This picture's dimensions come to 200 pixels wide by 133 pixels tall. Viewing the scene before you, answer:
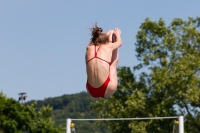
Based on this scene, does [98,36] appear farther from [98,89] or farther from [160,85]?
[160,85]

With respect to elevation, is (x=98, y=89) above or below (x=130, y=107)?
below

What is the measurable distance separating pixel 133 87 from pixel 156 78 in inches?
78.4

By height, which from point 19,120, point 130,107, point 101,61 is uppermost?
point 130,107

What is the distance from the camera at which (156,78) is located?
33.5m

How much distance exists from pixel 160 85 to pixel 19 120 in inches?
334

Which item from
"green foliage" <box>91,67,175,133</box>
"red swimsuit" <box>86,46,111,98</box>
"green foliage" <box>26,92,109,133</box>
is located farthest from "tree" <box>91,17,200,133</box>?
"green foliage" <box>26,92,109,133</box>

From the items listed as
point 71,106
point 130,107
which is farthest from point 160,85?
point 71,106

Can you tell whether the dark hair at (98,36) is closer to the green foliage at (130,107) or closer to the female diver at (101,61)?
the female diver at (101,61)

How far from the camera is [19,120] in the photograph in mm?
32688

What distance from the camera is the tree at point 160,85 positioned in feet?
108

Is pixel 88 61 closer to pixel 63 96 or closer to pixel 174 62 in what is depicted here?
pixel 174 62

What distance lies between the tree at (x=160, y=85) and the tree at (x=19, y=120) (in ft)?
12.2

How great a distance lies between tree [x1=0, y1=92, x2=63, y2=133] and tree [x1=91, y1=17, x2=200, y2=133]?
371cm

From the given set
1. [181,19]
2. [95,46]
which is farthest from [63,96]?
[95,46]
